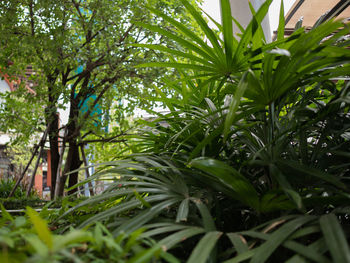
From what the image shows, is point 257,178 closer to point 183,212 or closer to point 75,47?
point 183,212

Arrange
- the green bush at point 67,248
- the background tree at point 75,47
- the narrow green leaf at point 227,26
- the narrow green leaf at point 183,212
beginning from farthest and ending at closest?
1. the background tree at point 75,47
2. the narrow green leaf at point 227,26
3. the narrow green leaf at point 183,212
4. the green bush at point 67,248

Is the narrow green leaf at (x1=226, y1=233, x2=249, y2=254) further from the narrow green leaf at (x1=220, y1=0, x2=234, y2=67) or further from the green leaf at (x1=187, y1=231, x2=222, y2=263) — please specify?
the narrow green leaf at (x1=220, y1=0, x2=234, y2=67)

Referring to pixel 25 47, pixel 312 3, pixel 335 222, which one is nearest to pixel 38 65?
pixel 25 47

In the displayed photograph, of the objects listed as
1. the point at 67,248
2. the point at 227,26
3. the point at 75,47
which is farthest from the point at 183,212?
the point at 75,47

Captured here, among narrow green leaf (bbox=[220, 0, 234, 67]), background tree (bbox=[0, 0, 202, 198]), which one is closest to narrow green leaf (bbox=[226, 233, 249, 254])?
narrow green leaf (bbox=[220, 0, 234, 67])

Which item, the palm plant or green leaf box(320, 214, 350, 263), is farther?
the palm plant

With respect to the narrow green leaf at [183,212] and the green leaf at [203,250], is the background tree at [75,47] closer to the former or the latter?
the narrow green leaf at [183,212]

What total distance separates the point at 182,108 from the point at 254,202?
48 cm

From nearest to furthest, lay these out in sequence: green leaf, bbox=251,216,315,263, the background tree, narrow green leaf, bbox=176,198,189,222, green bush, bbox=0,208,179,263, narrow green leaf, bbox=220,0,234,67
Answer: green bush, bbox=0,208,179,263 → green leaf, bbox=251,216,315,263 → narrow green leaf, bbox=176,198,189,222 → narrow green leaf, bbox=220,0,234,67 → the background tree

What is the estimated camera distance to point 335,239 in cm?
45

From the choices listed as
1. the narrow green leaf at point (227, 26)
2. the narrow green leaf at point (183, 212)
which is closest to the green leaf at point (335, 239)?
the narrow green leaf at point (183, 212)

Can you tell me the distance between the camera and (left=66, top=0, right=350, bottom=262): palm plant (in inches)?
20.9

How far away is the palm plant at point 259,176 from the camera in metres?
0.53

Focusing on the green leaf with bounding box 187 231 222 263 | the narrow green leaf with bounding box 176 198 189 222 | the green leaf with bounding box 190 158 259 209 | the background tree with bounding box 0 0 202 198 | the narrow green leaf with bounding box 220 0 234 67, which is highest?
the background tree with bounding box 0 0 202 198
